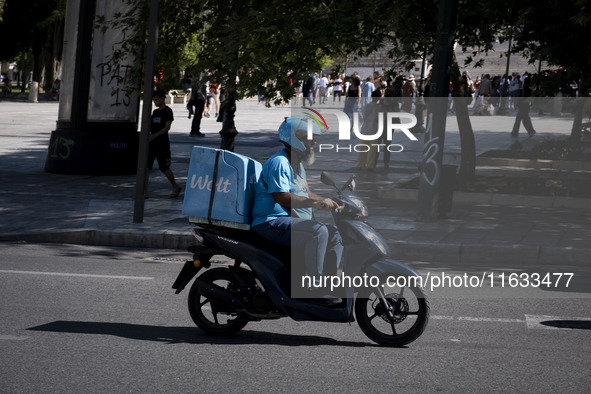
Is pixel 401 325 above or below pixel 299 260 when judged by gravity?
below

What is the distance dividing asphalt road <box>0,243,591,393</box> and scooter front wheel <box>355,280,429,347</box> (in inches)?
4.2

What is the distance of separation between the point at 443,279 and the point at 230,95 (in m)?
6.20

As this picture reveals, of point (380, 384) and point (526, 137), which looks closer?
point (380, 384)

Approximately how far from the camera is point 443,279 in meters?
9.07

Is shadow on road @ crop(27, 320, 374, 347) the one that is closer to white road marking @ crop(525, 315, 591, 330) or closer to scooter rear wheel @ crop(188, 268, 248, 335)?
scooter rear wheel @ crop(188, 268, 248, 335)

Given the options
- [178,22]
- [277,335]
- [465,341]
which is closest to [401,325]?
[465,341]

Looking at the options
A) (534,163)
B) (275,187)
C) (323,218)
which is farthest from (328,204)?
(534,163)

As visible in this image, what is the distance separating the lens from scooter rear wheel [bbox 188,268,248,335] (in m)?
6.61

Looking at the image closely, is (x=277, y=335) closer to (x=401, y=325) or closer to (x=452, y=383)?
(x=401, y=325)

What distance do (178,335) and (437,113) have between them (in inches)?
256

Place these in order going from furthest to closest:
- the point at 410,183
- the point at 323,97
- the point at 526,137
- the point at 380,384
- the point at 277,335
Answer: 1. the point at 323,97
2. the point at 526,137
3. the point at 410,183
4. the point at 277,335
5. the point at 380,384

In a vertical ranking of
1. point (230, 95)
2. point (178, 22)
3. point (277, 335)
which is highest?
point (178, 22)

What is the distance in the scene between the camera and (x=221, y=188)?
642 centimetres

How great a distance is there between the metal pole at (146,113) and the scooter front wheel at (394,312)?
19.0 ft
